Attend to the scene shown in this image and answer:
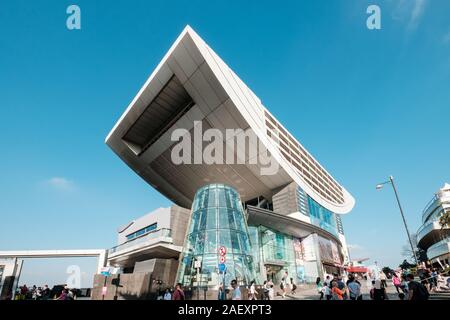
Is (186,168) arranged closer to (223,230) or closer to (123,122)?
(123,122)

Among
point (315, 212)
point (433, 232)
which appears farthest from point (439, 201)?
point (315, 212)

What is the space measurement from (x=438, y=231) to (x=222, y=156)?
1474 inches

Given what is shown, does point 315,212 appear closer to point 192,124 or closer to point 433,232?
point 192,124

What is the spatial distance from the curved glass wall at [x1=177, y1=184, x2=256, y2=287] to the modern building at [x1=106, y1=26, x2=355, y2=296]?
124 mm

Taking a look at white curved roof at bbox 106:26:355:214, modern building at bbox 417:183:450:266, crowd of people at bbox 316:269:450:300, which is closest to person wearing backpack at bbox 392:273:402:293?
crowd of people at bbox 316:269:450:300

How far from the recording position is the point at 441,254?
120 feet

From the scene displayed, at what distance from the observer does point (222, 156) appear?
2833 centimetres

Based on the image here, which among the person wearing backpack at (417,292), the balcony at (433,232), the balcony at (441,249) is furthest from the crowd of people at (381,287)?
the balcony at (433,232)

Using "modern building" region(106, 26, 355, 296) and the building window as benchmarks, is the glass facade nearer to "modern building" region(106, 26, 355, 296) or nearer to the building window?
"modern building" region(106, 26, 355, 296)

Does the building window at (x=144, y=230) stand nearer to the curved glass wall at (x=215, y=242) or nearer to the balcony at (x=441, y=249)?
the curved glass wall at (x=215, y=242)

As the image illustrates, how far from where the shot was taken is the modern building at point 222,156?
72.5 ft

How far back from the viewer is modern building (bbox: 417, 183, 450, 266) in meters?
36.2
